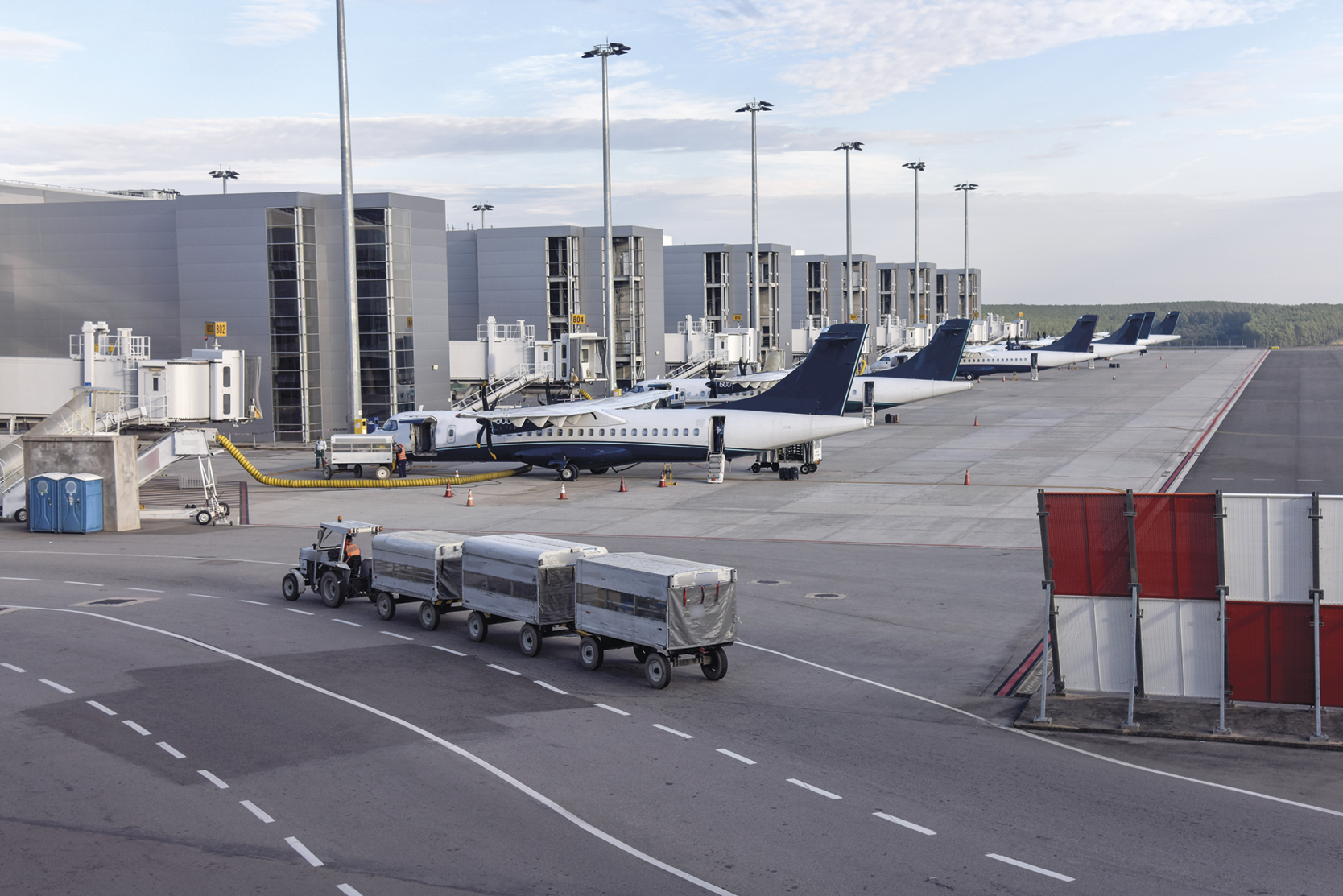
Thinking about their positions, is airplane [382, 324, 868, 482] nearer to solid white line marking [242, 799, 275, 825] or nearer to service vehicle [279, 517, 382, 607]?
service vehicle [279, 517, 382, 607]

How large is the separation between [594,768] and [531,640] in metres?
7.39

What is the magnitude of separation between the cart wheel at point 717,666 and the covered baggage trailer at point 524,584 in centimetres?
351

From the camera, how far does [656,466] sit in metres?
63.0

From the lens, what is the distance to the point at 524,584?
25.5 meters

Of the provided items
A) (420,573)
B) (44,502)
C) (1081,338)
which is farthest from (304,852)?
(1081,338)

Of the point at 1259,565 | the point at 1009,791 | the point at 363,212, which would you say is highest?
the point at 363,212

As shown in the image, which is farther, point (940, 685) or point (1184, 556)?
point (940, 685)

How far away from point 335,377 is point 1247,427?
5824cm

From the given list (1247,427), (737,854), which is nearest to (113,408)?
(737,854)

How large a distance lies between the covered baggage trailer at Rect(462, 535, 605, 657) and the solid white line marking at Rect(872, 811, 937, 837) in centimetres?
1028

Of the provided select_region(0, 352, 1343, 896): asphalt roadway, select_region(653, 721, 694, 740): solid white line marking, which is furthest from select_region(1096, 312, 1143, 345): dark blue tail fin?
select_region(653, 721, 694, 740): solid white line marking

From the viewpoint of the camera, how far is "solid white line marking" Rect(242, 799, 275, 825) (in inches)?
642

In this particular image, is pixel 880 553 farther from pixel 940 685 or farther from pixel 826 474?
pixel 826 474

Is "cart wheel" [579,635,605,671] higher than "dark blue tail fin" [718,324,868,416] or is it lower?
lower
